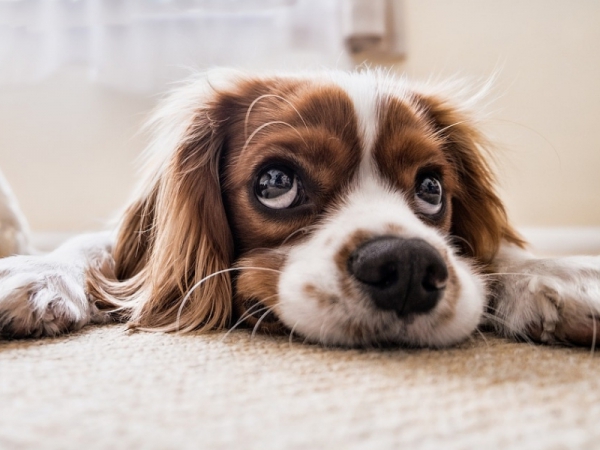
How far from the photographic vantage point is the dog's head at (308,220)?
3.26 ft

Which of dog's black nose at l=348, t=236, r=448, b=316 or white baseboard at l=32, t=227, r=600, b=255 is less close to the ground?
dog's black nose at l=348, t=236, r=448, b=316

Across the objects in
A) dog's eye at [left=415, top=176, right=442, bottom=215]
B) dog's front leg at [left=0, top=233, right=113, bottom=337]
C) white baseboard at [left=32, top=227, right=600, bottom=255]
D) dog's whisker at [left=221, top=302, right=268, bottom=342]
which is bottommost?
white baseboard at [left=32, top=227, right=600, bottom=255]

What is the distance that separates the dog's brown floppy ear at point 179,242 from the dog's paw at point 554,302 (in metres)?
0.56

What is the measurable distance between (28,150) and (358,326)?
101 inches

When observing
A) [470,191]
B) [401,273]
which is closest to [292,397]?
[401,273]

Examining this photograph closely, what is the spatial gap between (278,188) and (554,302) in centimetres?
58

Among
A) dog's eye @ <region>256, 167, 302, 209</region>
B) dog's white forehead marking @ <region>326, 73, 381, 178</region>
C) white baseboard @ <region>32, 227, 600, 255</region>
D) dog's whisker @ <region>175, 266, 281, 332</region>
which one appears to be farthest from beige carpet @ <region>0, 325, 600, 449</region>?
white baseboard @ <region>32, 227, 600, 255</region>

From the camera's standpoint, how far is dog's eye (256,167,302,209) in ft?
4.06

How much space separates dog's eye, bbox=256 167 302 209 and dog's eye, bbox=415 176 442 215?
293 mm

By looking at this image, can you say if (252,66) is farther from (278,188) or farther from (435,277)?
(435,277)

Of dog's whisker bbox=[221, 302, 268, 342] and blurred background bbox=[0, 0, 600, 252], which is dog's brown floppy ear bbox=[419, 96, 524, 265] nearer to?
dog's whisker bbox=[221, 302, 268, 342]

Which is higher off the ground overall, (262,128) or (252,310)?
(262,128)

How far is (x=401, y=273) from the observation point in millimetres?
955

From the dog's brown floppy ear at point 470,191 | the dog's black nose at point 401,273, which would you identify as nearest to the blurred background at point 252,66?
the dog's brown floppy ear at point 470,191
